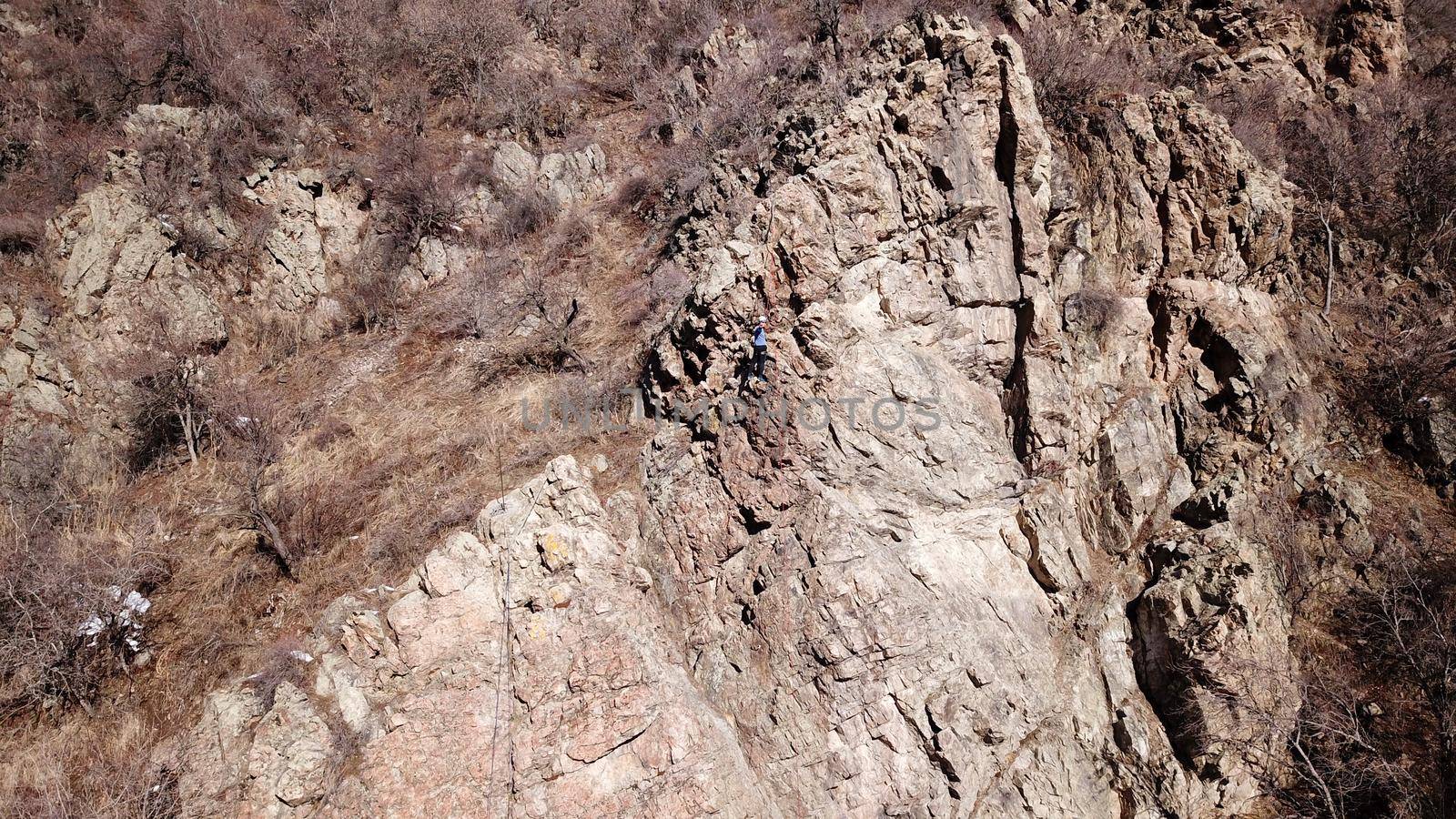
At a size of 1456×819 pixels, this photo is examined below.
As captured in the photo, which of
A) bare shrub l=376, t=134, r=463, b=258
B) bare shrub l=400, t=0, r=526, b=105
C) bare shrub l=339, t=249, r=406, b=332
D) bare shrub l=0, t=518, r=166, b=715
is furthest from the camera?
bare shrub l=400, t=0, r=526, b=105

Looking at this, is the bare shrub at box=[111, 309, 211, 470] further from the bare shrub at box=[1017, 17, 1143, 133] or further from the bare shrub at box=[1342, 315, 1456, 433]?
the bare shrub at box=[1342, 315, 1456, 433]

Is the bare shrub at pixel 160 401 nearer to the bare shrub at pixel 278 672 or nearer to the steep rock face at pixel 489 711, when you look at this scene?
the bare shrub at pixel 278 672

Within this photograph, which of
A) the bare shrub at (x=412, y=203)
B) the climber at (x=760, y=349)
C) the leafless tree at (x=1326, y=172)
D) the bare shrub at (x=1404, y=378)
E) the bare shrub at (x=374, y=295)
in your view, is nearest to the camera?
the climber at (x=760, y=349)

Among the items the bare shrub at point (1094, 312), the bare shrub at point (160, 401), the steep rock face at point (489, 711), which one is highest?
the bare shrub at point (1094, 312)

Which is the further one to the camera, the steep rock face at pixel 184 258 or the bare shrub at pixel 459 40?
the bare shrub at pixel 459 40

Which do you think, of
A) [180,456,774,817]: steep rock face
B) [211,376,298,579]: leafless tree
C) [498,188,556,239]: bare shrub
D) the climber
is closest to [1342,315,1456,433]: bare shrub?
the climber

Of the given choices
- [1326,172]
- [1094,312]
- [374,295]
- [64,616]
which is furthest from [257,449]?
[1326,172]

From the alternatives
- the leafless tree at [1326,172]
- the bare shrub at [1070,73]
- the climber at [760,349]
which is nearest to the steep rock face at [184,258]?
the climber at [760,349]
